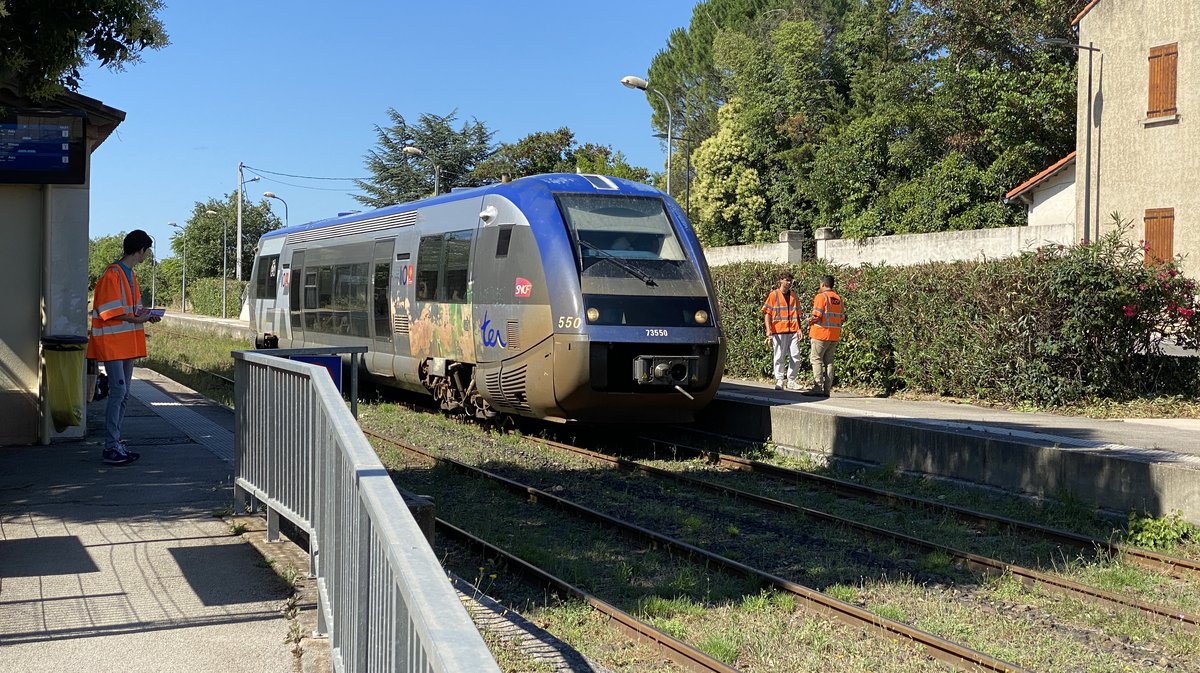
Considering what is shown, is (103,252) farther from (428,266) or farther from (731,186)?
(428,266)

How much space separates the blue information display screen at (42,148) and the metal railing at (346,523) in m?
4.43

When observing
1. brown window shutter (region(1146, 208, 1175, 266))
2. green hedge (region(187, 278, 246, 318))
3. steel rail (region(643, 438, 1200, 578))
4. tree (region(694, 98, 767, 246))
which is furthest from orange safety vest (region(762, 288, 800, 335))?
green hedge (region(187, 278, 246, 318))

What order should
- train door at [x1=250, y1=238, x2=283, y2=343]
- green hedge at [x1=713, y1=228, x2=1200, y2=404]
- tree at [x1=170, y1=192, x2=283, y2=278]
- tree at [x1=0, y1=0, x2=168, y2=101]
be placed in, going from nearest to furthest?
tree at [x1=0, y1=0, x2=168, y2=101]
green hedge at [x1=713, y1=228, x2=1200, y2=404]
train door at [x1=250, y1=238, x2=283, y2=343]
tree at [x1=170, y1=192, x2=283, y2=278]

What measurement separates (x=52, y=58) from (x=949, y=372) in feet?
38.1

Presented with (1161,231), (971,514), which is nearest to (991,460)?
(971,514)

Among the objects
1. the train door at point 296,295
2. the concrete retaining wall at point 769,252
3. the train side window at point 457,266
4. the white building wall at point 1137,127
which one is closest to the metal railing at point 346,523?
the train side window at point 457,266

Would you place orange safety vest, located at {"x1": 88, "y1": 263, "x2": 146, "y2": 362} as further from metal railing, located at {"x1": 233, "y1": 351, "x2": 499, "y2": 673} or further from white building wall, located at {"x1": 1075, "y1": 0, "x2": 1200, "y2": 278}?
white building wall, located at {"x1": 1075, "y1": 0, "x2": 1200, "y2": 278}

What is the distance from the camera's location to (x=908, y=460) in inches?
455

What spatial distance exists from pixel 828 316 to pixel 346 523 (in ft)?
40.5

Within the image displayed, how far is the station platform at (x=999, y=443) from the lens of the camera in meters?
9.29

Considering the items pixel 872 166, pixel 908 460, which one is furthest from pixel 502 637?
pixel 872 166

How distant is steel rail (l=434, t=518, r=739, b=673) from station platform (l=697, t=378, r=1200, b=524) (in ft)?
15.8

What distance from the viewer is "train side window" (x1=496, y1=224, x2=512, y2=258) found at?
41.9ft

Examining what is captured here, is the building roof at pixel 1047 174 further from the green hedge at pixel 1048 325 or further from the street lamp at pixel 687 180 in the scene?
the green hedge at pixel 1048 325
